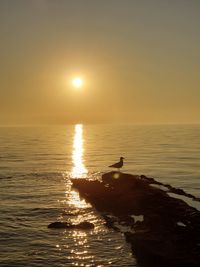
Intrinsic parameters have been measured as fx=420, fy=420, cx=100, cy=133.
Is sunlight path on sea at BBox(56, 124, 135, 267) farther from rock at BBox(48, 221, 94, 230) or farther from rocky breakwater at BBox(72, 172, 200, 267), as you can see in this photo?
rocky breakwater at BBox(72, 172, 200, 267)

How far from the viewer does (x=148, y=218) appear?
32750 mm

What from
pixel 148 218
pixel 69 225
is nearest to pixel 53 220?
pixel 69 225

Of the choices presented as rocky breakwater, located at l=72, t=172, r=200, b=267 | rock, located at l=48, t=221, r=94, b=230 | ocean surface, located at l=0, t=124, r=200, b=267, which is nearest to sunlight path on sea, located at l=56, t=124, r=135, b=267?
ocean surface, located at l=0, t=124, r=200, b=267

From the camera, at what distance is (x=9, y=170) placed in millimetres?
71312

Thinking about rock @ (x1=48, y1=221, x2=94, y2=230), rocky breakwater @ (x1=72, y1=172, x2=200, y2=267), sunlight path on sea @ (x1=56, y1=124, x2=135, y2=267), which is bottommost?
sunlight path on sea @ (x1=56, y1=124, x2=135, y2=267)

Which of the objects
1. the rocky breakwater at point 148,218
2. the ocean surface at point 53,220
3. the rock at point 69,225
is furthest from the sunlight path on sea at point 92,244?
the rocky breakwater at point 148,218

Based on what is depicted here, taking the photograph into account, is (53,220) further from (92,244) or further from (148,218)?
(148,218)

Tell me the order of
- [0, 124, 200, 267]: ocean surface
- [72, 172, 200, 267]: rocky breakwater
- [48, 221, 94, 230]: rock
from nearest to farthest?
[72, 172, 200, 267]: rocky breakwater, [0, 124, 200, 267]: ocean surface, [48, 221, 94, 230]: rock

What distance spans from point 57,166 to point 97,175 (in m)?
16.6

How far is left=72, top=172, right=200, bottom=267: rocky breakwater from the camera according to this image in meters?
25.0

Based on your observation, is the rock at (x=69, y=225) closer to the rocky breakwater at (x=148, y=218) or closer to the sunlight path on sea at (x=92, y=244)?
the sunlight path on sea at (x=92, y=244)

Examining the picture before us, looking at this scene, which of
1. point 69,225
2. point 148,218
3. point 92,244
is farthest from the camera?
point 69,225

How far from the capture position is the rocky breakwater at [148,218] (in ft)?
82.1

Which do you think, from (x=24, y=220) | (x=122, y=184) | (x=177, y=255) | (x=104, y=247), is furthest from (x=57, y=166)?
(x=177, y=255)
